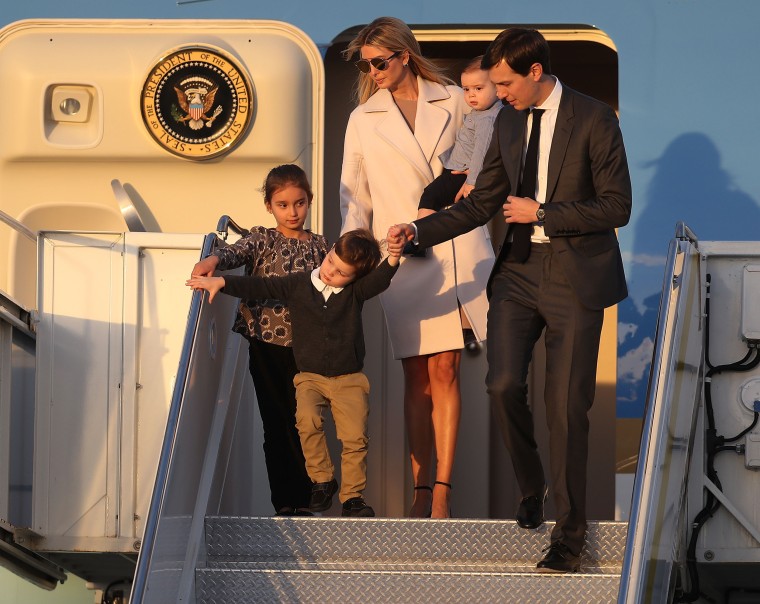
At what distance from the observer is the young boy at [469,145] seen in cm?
601

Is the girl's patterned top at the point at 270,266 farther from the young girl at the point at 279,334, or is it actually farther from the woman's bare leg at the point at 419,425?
the woman's bare leg at the point at 419,425

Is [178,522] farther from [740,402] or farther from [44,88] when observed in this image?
[44,88]

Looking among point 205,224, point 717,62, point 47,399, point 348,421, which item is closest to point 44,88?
point 205,224

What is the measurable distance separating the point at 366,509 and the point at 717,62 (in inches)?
116

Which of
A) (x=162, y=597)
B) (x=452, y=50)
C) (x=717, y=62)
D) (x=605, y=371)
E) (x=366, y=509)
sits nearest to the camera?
(x=162, y=597)

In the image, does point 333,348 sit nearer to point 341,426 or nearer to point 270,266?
point 341,426

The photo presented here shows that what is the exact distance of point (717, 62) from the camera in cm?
719

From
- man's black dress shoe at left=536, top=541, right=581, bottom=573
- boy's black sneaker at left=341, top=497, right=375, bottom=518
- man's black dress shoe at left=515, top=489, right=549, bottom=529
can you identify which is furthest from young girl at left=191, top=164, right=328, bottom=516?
man's black dress shoe at left=536, top=541, right=581, bottom=573

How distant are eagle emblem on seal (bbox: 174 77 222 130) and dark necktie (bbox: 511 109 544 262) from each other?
2491 millimetres

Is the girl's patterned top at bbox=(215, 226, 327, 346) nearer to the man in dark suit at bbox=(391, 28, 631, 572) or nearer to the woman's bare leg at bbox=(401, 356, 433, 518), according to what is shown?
the woman's bare leg at bbox=(401, 356, 433, 518)

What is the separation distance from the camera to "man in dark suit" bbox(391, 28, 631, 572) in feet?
16.6

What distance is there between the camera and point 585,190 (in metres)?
5.14

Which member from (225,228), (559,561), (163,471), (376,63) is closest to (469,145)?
(376,63)

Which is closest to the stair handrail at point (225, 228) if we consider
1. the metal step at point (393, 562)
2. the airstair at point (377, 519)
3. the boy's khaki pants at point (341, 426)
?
the airstair at point (377, 519)
